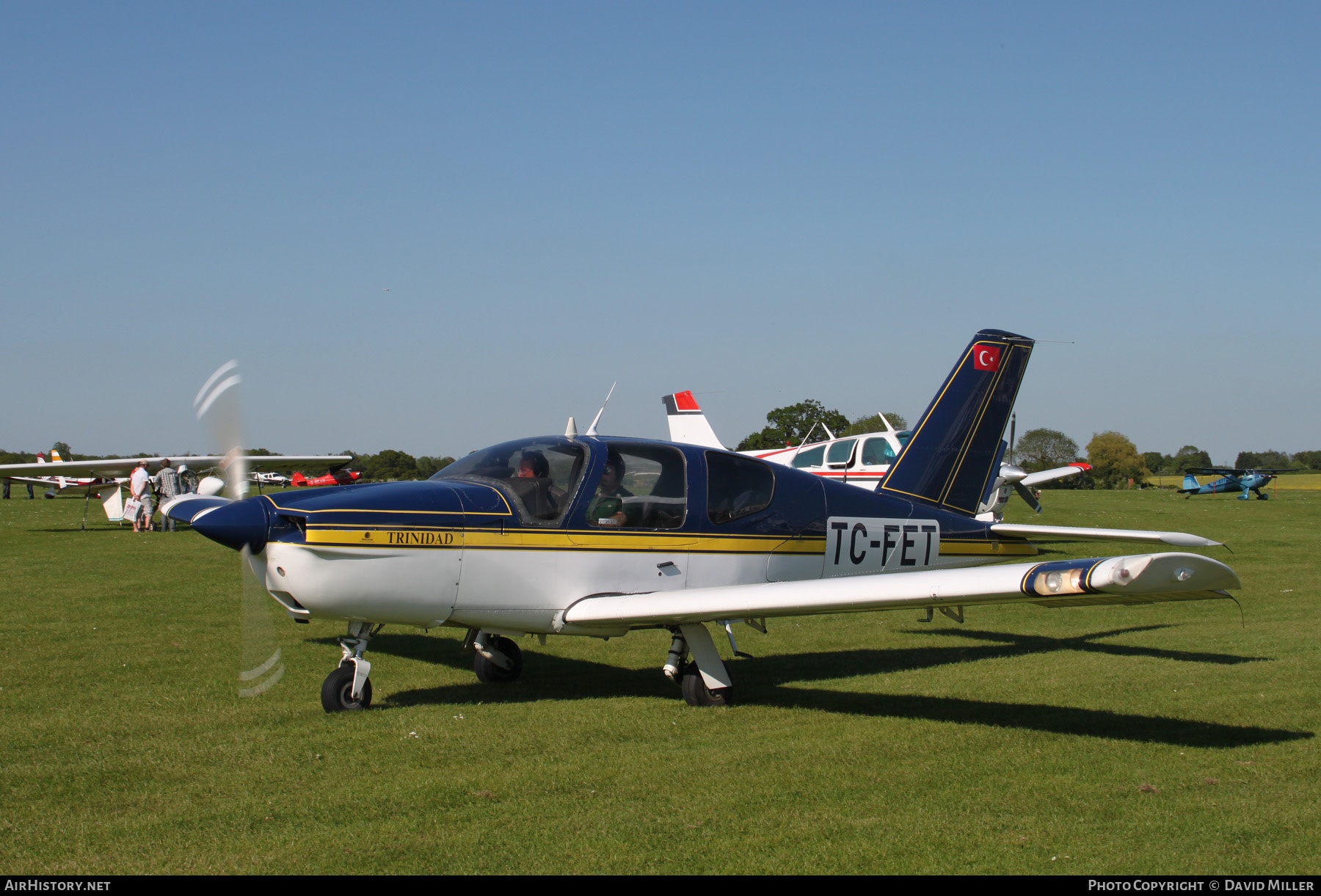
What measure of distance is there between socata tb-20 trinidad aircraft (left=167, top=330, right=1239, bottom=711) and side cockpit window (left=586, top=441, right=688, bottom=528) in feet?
0.04

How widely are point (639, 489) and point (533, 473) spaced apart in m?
0.79

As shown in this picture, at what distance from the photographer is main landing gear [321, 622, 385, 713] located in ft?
21.4

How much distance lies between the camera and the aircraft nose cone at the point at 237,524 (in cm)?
604

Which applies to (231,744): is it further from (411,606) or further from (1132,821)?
(1132,821)

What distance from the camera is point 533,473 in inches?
273

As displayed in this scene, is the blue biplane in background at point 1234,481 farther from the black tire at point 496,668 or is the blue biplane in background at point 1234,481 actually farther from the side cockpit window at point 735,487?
the black tire at point 496,668

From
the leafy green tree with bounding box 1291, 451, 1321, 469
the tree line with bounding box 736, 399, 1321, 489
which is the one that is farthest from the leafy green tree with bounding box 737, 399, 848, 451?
the leafy green tree with bounding box 1291, 451, 1321, 469

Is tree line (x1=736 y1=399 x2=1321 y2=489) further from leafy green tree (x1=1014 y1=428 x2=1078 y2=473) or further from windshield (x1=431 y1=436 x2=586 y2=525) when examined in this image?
windshield (x1=431 y1=436 x2=586 y2=525)

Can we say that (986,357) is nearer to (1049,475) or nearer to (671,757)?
(671,757)

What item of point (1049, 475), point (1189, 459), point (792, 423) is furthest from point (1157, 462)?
point (1049, 475)

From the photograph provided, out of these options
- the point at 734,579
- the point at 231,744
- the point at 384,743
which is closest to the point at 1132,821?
the point at 734,579

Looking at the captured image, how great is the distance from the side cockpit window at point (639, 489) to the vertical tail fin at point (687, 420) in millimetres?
18392

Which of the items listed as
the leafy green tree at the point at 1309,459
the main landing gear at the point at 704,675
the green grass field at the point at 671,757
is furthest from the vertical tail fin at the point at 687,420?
the leafy green tree at the point at 1309,459

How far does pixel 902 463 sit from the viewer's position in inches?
353
